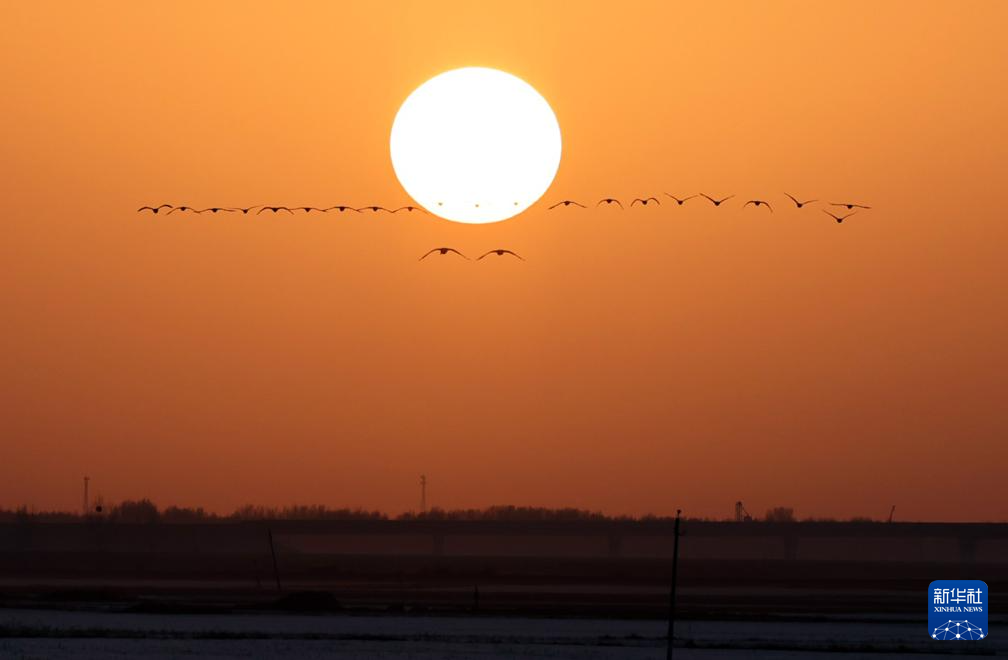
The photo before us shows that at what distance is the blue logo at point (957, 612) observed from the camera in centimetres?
7775

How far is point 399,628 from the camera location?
7881cm

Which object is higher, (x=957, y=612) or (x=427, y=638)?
(x=957, y=612)

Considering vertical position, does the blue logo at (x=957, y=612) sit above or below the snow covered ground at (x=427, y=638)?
above

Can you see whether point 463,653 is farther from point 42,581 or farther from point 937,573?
point 937,573

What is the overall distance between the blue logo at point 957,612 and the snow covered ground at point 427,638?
2.87 feet

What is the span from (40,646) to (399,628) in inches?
660

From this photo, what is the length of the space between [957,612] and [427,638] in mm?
26356

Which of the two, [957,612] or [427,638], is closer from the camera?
[427,638]

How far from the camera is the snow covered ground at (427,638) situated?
220 feet

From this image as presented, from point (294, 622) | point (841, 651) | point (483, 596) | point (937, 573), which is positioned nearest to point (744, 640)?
point (841, 651)

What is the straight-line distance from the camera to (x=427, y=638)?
73.6 m

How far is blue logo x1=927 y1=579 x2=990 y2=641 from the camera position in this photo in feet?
255

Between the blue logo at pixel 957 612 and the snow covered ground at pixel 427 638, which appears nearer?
the snow covered ground at pixel 427 638

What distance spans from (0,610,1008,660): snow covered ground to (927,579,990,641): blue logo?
2.87ft
